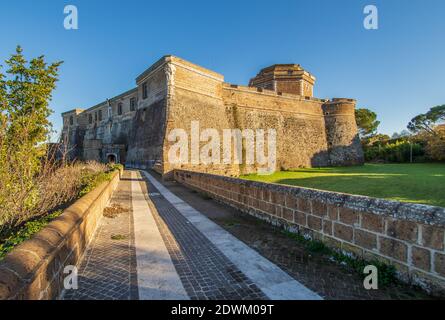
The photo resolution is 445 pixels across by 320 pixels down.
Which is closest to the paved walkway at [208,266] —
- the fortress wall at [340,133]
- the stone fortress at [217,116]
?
the stone fortress at [217,116]

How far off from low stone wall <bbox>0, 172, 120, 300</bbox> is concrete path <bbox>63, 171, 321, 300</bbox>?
32cm

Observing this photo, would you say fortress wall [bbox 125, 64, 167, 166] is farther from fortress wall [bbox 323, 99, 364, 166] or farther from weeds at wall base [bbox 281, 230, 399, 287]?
fortress wall [bbox 323, 99, 364, 166]

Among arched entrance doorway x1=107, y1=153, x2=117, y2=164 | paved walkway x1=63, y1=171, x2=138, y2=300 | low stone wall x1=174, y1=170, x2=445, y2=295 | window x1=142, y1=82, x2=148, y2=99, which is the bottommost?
paved walkway x1=63, y1=171, x2=138, y2=300

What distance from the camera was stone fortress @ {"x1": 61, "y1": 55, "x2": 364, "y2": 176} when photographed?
22625 millimetres

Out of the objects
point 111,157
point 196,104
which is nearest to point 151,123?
point 196,104

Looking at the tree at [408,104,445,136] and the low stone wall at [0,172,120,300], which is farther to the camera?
the tree at [408,104,445,136]

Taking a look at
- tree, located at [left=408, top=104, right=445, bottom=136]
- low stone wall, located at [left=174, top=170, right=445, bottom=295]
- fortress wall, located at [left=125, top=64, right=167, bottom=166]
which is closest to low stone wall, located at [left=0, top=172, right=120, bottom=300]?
low stone wall, located at [left=174, top=170, right=445, bottom=295]

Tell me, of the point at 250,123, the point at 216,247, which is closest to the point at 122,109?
the point at 250,123

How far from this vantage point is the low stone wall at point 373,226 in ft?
8.90

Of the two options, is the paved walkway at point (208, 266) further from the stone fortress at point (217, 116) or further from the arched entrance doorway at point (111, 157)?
the arched entrance doorway at point (111, 157)

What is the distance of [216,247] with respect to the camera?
4406 mm

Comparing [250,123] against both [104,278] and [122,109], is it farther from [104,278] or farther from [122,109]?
[104,278]
